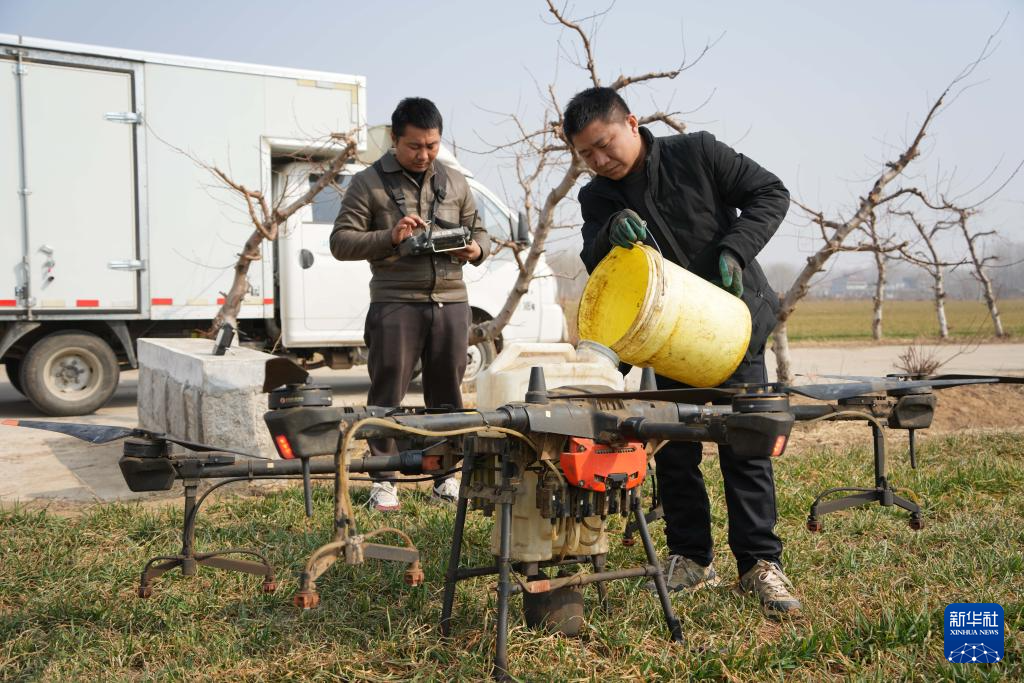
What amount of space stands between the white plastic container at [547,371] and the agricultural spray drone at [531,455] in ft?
1.21

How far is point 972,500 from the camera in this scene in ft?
16.1

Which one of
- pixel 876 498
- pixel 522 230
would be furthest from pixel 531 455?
pixel 522 230

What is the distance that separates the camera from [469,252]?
490 centimetres

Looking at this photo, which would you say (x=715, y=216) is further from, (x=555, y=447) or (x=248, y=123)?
(x=248, y=123)

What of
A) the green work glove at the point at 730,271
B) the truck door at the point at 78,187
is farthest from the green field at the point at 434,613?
the truck door at the point at 78,187

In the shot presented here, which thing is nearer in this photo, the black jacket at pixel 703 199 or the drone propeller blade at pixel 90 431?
the drone propeller blade at pixel 90 431

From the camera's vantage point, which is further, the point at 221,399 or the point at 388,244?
the point at 221,399

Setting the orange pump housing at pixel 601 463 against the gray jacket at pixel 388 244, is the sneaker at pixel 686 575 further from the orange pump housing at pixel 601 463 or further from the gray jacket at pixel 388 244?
A: the gray jacket at pixel 388 244

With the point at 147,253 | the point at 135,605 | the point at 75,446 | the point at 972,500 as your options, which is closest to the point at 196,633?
the point at 135,605

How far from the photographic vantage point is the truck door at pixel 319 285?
9.70 meters

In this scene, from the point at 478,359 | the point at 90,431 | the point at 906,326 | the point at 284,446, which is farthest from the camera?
the point at 906,326

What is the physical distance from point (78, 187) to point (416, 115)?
224 inches

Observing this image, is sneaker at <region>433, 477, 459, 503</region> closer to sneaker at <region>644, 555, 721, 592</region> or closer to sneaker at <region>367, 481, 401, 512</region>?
sneaker at <region>367, 481, 401, 512</region>

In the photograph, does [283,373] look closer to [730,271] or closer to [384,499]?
[730,271]
